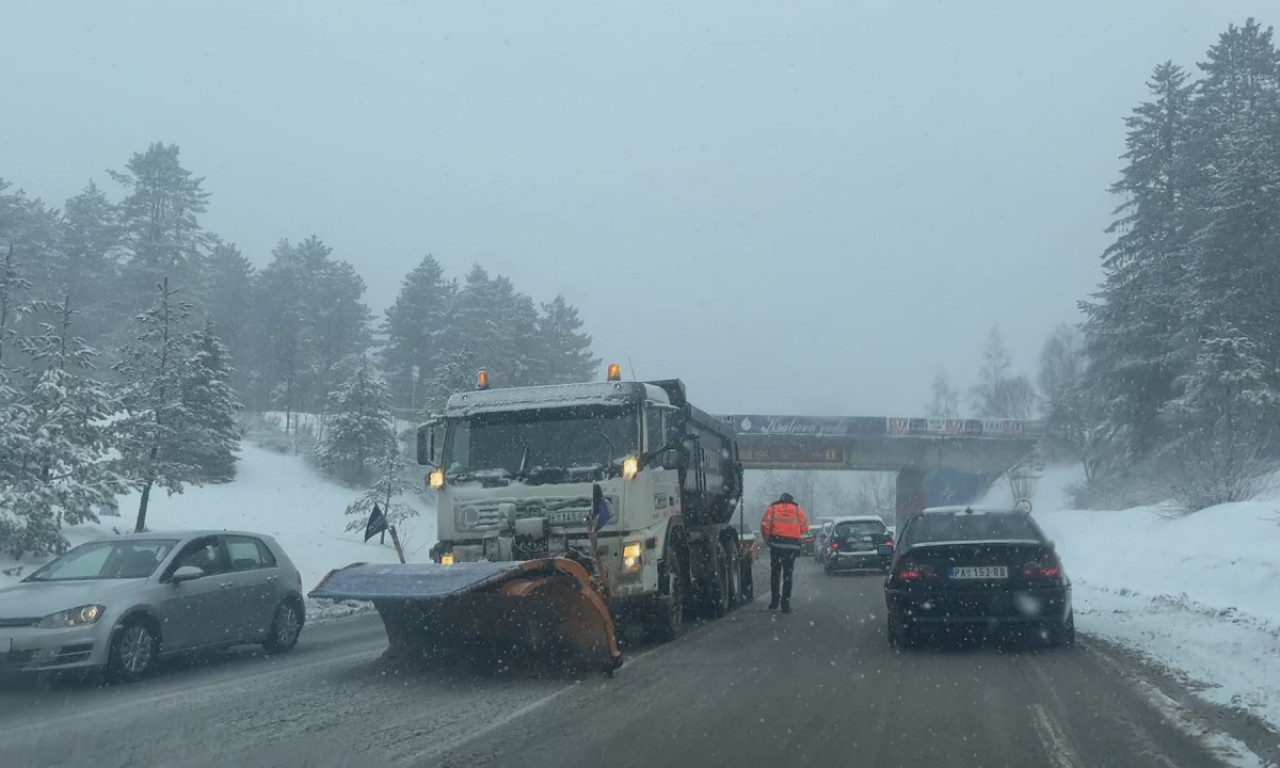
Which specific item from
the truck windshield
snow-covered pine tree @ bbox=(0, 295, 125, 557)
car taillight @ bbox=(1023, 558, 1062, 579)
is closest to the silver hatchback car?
the truck windshield

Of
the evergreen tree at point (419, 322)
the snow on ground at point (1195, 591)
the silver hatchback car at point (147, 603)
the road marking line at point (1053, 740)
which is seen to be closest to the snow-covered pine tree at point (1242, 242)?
the snow on ground at point (1195, 591)

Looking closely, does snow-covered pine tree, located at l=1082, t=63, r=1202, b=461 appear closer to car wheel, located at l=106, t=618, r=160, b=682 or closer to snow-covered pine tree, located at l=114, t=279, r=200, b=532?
snow-covered pine tree, located at l=114, t=279, r=200, b=532

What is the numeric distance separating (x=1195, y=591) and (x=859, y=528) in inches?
538

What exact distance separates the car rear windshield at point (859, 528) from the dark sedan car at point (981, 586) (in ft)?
58.6

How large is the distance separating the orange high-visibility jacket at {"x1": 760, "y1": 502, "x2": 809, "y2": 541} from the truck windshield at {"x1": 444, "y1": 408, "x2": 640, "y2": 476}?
5798 millimetres

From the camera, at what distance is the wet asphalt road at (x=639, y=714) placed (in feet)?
22.7

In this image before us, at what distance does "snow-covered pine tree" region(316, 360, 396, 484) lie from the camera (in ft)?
143

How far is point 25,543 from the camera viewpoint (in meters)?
18.4

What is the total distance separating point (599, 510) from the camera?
11.1 meters

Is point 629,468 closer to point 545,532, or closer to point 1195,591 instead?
point 545,532

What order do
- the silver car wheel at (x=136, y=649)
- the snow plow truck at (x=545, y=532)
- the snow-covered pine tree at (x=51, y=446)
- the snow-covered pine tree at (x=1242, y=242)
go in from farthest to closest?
the snow-covered pine tree at (x=1242, y=242) → the snow-covered pine tree at (x=51, y=446) → the snow plow truck at (x=545, y=532) → the silver car wheel at (x=136, y=649)

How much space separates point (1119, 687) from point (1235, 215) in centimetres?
3339

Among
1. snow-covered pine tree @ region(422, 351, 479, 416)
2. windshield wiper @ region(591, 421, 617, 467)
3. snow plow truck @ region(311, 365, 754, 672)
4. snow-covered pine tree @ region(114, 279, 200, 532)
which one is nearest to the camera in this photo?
snow plow truck @ region(311, 365, 754, 672)

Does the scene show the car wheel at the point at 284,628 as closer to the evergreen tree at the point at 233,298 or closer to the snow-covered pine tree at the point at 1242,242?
the snow-covered pine tree at the point at 1242,242
